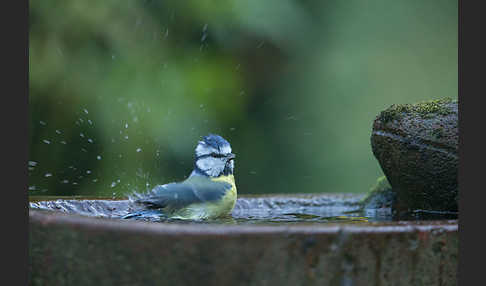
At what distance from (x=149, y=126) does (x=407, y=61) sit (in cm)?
296

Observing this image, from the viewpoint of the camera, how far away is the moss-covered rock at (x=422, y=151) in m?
2.86

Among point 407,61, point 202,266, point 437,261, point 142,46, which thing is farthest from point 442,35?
point 202,266

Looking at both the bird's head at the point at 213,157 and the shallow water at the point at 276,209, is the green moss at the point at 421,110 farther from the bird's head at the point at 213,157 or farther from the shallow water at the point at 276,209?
the bird's head at the point at 213,157

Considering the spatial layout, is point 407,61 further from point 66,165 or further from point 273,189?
point 66,165

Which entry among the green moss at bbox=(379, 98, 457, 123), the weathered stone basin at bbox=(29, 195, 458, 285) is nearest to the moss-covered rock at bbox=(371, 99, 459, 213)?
the green moss at bbox=(379, 98, 457, 123)

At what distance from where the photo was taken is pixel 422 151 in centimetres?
288

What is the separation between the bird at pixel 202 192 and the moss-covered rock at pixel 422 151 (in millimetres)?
930

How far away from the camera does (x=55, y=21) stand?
13.2 ft

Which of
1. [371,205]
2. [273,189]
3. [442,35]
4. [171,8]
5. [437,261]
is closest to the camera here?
[437,261]

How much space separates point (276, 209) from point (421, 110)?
125 centimetres

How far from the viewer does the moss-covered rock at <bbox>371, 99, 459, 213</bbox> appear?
9.37ft

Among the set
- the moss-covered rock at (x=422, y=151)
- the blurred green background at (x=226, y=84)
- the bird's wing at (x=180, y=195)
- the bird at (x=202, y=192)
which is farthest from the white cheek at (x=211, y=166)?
the moss-covered rock at (x=422, y=151)

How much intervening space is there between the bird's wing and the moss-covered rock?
3.23 feet

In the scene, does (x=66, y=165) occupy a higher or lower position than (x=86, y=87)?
lower
